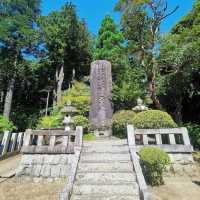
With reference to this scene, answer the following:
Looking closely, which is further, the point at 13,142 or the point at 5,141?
the point at 13,142

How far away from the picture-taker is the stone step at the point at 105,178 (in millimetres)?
5355

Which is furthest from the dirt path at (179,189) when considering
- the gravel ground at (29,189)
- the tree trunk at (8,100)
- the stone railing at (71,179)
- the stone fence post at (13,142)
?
the tree trunk at (8,100)

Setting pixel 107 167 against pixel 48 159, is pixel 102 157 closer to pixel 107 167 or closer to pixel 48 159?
pixel 107 167

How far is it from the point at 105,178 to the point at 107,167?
56 centimetres

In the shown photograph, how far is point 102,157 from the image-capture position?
660cm

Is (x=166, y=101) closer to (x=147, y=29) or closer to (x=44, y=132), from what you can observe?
(x=147, y=29)

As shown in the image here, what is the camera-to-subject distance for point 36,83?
24969 mm

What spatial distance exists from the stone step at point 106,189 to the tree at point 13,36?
15820mm

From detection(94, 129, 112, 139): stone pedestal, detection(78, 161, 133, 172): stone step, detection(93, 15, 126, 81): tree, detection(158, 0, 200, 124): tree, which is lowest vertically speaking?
detection(78, 161, 133, 172): stone step

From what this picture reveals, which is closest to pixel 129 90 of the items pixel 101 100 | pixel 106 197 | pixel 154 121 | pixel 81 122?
pixel 101 100

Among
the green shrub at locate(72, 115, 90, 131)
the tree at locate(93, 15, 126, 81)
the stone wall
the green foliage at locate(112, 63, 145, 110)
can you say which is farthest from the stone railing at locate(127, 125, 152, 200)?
the tree at locate(93, 15, 126, 81)

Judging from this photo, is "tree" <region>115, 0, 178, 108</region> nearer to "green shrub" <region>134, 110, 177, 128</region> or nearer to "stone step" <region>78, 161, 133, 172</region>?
"green shrub" <region>134, 110, 177, 128</region>

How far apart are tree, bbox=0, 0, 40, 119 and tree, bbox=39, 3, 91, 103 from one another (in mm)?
1682

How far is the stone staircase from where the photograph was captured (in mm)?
4941
